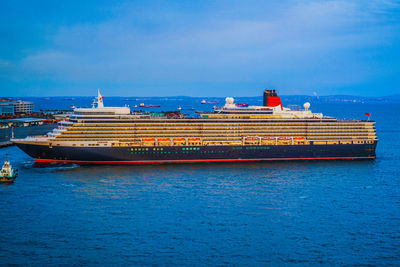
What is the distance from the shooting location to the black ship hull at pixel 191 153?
56.7 m

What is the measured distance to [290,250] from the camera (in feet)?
98.0

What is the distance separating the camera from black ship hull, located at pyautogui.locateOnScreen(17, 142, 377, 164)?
186ft

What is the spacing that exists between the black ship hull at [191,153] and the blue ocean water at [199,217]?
3.41 meters

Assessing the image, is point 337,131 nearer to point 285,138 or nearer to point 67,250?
point 285,138

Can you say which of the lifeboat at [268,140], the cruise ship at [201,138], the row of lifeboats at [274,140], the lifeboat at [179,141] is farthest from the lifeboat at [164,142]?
the lifeboat at [268,140]

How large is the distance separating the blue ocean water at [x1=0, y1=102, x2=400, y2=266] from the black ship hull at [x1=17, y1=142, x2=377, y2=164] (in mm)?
3407

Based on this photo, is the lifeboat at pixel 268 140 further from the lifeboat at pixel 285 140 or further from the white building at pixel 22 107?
the white building at pixel 22 107

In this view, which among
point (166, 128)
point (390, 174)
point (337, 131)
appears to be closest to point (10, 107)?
point (166, 128)

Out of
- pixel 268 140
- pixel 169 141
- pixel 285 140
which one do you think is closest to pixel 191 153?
pixel 169 141

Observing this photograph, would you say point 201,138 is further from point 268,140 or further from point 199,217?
point 199,217

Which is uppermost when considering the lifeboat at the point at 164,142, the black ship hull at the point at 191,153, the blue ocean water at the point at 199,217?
the lifeboat at the point at 164,142

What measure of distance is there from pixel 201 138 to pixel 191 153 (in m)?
2.55

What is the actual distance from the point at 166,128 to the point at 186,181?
13.7 metres

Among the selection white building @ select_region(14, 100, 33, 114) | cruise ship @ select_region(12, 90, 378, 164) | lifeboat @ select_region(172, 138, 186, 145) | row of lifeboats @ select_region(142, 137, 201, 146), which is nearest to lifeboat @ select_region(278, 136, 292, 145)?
cruise ship @ select_region(12, 90, 378, 164)
